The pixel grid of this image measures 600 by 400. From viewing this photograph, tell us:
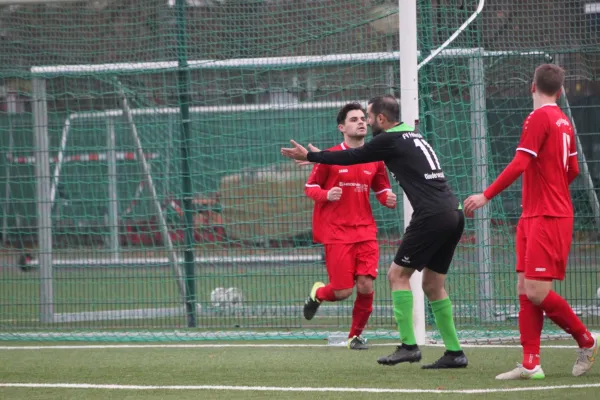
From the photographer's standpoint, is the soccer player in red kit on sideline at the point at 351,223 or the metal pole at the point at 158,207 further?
the metal pole at the point at 158,207

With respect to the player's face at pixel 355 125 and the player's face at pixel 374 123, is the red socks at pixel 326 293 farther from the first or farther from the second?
the player's face at pixel 374 123

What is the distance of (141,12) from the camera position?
451 inches

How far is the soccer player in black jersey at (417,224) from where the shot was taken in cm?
682

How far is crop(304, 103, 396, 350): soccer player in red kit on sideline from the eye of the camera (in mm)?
8328

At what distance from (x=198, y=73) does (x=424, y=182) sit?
15.3 feet

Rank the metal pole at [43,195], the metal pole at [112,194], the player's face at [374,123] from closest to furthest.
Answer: the player's face at [374,123] < the metal pole at [43,195] < the metal pole at [112,194]

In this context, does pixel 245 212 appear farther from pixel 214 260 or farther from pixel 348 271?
pixel 348 271

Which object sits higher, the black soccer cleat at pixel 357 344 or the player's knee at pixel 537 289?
the player's knee at pixel 537 289

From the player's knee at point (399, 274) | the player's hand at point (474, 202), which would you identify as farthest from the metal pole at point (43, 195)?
the player's hand at point (474, 202)

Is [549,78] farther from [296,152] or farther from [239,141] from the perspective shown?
[239,141]

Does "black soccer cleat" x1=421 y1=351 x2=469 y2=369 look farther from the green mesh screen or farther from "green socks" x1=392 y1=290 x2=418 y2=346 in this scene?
the green mesh screen

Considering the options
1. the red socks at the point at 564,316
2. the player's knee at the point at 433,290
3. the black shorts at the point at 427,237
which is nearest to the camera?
the red socks at the point at 564,316

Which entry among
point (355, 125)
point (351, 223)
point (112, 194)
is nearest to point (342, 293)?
point (351, 223)

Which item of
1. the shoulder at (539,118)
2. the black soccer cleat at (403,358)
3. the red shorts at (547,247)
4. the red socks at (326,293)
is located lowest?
the black soccer cleat at (403,358)
